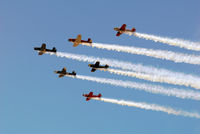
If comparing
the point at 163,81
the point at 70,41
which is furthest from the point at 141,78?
the point at 70,41

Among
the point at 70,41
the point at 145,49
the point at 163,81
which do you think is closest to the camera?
the point at 163,81

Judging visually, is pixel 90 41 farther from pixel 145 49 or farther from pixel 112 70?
pixel 145 49

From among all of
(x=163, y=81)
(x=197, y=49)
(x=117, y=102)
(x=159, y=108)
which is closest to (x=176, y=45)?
(x=197, y=49)

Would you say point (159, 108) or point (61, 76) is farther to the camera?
point (61, 76)

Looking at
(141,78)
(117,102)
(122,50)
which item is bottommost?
(117,102)

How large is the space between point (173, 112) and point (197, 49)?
589 inches

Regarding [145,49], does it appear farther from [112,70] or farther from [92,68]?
[92,68]

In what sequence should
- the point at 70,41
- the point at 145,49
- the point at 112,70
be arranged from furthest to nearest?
the point at 70,41
the point at 112,70
the point at 145,49

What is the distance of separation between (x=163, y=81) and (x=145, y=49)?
9447 millimetres

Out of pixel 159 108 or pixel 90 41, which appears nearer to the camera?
pixel 159 108

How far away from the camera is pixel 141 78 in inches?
2670

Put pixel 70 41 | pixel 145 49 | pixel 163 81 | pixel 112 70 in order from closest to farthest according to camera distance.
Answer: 1. pixel 163 81
2. pixel 145 49
3. pixel 112 70
4. pixel 70 41

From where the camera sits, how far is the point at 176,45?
68312mm

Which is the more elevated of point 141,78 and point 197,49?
point 197,49
